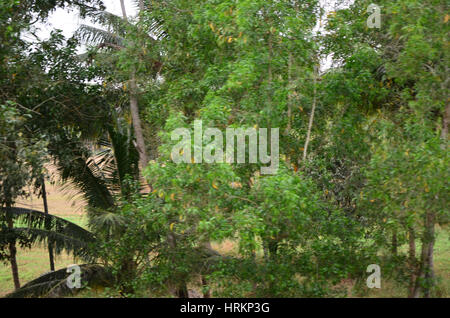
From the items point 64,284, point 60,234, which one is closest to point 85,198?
point 60,234

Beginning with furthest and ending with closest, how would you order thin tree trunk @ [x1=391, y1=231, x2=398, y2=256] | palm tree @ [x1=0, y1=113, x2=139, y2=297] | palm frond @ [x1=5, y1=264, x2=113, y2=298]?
palm tree @ [x1=0, y1=113, x2=139, y2=297] < palm frond @ [x1=5, y1=264, x2=113, y2=298] < thin tree trunk @ [x1=391, y1=231, x2=398, y2=256]

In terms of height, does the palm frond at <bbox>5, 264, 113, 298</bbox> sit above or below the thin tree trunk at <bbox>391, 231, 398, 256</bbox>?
below

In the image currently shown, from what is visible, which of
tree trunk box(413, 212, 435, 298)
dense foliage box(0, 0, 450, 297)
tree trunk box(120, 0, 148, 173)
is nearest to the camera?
dense foliage box(0, 0, 450, 297)

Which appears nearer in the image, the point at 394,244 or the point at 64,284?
the point at 394,244

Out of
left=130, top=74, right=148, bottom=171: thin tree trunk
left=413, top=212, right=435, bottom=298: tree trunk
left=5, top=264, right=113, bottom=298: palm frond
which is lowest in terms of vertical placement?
left=5, top=264, right=113, bottom=298: palm frond

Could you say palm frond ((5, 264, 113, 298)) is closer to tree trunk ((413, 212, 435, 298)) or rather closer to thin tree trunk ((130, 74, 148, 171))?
thin tree trunk ((130, 74, 148, 171))

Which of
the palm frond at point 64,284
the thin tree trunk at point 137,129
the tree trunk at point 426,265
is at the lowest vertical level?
the palm frond at point 64,284

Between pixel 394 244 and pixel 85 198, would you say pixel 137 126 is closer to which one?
pixel 85 198

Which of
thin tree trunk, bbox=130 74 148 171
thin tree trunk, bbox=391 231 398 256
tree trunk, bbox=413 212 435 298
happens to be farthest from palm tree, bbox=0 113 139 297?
tree trunk, bbox=413 212 435 298

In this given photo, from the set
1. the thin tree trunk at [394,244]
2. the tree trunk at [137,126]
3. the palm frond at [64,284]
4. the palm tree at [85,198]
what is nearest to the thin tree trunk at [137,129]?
the tree trunk at [137,126]

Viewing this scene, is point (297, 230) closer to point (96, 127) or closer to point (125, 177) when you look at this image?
point (125, 177)

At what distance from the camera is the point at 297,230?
5.56 m

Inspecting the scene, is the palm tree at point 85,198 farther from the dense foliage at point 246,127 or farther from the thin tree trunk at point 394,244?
the thin tree trunk at point 394,244

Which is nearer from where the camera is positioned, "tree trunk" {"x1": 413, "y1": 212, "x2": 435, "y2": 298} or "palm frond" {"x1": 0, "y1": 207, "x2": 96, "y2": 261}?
"tree trunk" {"x1": 413, "y1": 212, "x2": 435, "y2": 298}
